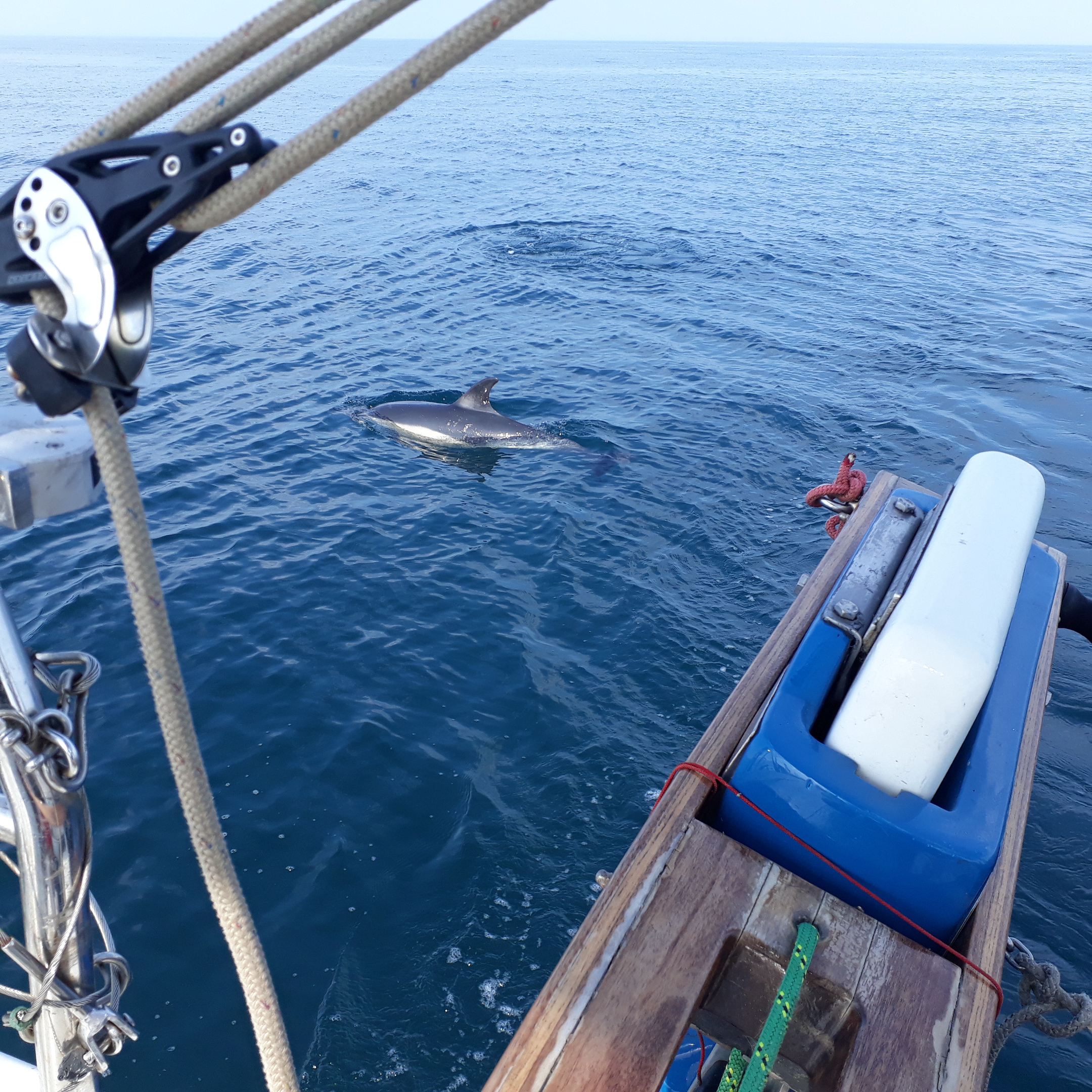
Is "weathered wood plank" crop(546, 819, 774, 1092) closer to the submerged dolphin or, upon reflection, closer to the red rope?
the red rope

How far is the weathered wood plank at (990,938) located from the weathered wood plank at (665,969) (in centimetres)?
69

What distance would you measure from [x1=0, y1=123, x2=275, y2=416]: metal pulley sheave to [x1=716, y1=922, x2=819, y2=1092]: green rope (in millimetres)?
2480

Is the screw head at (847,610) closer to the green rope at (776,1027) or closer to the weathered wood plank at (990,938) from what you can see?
the weathered wood plank at (990,938)

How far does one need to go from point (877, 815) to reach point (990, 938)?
587 millimetres

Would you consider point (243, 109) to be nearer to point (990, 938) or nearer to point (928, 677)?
point (928, 677)

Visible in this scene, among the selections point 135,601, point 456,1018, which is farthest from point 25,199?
point 456,1018

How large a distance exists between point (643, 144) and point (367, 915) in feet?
128

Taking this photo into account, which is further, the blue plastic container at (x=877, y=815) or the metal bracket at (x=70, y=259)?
the blue plastic container at (x=877, y=815)

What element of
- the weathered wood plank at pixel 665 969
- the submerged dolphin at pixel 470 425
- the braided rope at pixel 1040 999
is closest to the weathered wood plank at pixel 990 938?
the braided rope at pixel 1040 999

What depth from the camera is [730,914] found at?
2695mm

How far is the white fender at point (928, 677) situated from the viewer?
2.84m

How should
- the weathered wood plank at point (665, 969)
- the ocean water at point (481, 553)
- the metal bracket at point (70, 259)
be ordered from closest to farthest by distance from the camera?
the metal bracket at point (70, 259) < the weathered wood plank at point (665, 969) < the ocean water at point (481, 553)

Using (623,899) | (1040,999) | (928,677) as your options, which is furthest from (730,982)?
(1040,999)

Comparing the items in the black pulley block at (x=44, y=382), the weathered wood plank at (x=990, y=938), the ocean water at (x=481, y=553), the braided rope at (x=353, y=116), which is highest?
the braided rope at (x=353, y=116)
